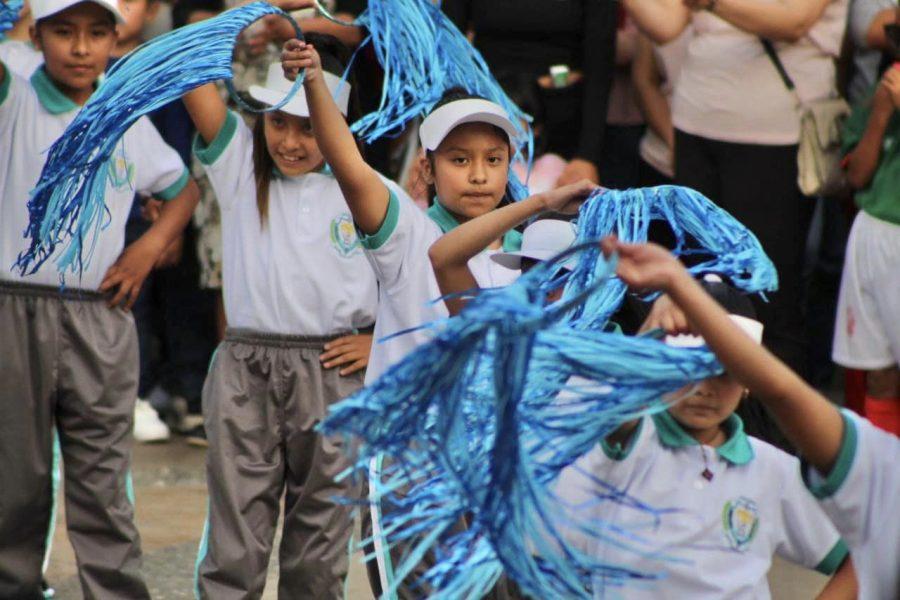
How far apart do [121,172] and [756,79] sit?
2.08 m

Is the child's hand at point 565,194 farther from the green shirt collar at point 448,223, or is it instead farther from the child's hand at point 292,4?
the child's hand at point 292,4

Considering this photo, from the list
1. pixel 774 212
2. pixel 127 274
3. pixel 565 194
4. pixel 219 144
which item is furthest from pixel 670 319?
pixel 774 212

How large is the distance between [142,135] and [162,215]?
23cm

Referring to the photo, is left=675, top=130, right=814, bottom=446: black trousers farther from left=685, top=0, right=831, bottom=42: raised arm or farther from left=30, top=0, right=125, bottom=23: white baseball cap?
left=30, top=0, right=125, bottom=23: white baseball cap

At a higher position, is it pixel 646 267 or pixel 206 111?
pixel 646 267

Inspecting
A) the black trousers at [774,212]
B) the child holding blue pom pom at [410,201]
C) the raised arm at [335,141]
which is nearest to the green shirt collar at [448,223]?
the child holding blue pom pom at [410,201]

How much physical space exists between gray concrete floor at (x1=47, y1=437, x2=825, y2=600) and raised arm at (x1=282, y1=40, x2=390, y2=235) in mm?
1588

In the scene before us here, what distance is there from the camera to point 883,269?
5207 millimetres

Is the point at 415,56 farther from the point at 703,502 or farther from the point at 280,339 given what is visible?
the point at 703,502

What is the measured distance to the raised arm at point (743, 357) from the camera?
242cm

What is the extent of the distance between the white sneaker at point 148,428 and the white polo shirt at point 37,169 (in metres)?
1.97

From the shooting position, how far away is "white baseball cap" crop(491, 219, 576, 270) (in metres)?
3.66

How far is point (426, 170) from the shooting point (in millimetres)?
4113

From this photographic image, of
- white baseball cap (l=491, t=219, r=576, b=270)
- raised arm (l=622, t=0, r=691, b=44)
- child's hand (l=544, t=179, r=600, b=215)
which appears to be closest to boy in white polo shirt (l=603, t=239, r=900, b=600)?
child's hand (l=544, t=179, r=600, b=215)
